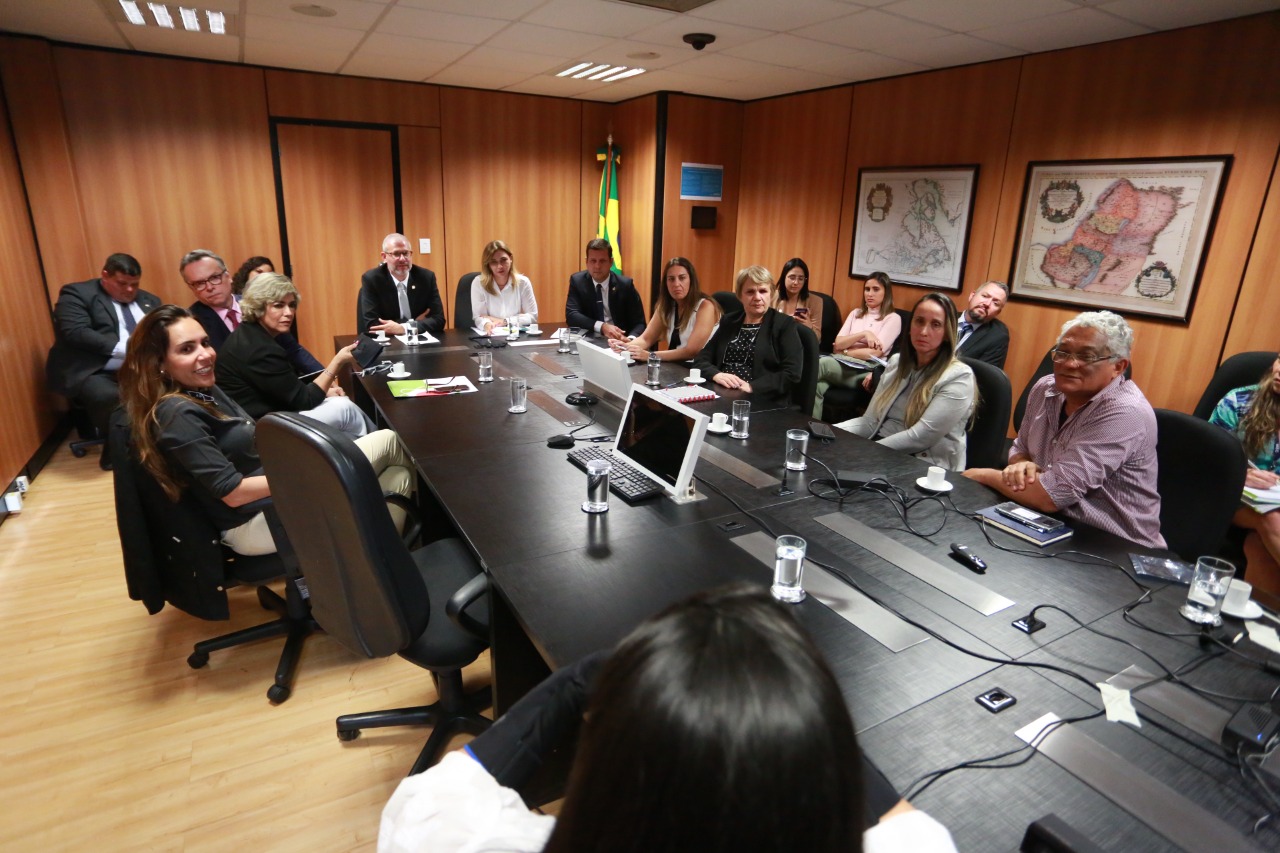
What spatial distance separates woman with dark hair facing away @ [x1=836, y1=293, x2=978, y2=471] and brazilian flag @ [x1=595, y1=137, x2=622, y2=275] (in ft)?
13.8

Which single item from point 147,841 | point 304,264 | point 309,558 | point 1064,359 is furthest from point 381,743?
point 304,264

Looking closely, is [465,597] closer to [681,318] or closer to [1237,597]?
[1237,597]

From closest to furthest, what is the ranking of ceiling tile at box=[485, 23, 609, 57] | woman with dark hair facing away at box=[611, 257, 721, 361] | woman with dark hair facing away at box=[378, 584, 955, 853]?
woman with dark hair facing away at box=[378, 584, 955, 853], ceiling tile at box=[485, 23, 609, 57], woman with dark hair facing away at box=[611, 257, 721, 361]

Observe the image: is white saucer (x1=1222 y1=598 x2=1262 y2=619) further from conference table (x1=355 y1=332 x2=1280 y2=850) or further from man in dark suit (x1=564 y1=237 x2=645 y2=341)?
man in dark suit (x1=564 y1=237 x2=645 y2=341)

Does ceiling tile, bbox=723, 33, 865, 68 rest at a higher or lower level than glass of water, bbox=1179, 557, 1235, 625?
higher

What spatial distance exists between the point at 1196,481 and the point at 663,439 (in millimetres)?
1580

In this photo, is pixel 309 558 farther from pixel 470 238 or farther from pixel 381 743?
pixel 470 238

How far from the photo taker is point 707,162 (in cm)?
637

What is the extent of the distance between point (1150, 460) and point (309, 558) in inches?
93.6

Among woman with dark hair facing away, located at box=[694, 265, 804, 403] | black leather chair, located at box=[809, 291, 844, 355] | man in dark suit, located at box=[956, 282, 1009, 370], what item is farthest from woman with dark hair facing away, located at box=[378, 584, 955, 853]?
black leather chair, located at box=[809, 291, 844, 355]

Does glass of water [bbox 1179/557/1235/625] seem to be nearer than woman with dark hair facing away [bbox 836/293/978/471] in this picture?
Yes

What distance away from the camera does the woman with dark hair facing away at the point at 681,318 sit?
4.17m

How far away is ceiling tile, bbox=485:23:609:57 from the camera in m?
4.04

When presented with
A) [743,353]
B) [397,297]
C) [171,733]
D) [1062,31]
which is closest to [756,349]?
[743,353]
